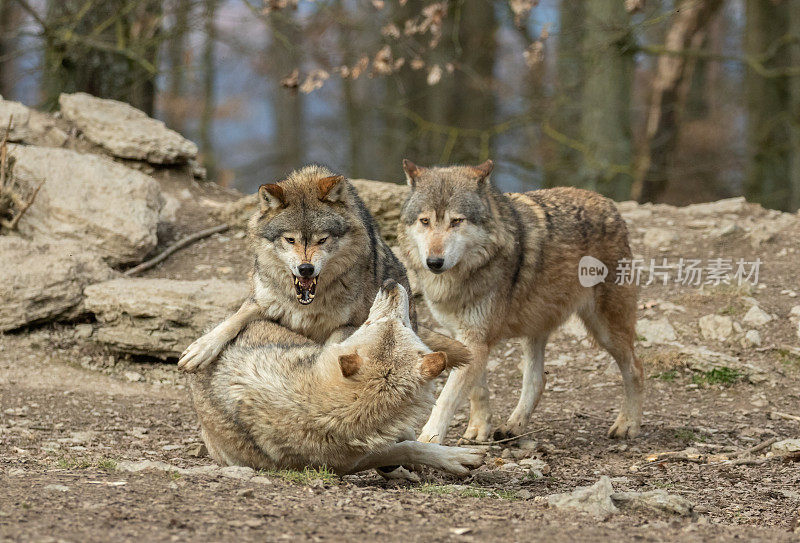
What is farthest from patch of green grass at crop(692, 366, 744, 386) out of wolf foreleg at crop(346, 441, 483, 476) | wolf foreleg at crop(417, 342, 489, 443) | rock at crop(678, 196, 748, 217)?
wolf foreleg at crop(346, 441, 483, 476)

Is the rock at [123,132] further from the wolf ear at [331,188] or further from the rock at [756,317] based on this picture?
the rock at [756,317]

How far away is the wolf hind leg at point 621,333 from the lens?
24.7ft

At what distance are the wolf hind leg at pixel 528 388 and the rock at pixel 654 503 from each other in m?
2.71

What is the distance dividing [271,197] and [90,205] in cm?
469

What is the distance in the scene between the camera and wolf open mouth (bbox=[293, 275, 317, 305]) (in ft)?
19.3

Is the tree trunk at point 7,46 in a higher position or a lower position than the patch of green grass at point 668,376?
higher

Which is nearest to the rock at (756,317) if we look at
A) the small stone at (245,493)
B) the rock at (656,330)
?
the rock at (656,330)

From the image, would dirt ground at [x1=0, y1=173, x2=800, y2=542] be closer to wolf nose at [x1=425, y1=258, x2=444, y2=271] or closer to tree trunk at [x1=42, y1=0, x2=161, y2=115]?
wolf nose at [x1=425, y1=258, x2=444, y2=271]

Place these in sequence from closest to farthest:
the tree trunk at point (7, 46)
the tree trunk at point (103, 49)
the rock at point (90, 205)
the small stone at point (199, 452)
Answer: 1. the small stone at point (199, 452)
2. the rock at point (90, 205)
3. the tree trunk at point (103, 49)
4. the tree trunk at point (7, 46)

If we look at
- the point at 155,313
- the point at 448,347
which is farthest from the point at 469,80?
the point at 448,347

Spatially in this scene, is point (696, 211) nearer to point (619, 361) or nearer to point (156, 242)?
point (619, 361)

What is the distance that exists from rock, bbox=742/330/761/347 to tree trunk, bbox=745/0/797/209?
9.72 metres

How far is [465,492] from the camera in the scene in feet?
15.7

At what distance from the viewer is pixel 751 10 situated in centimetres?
1823
